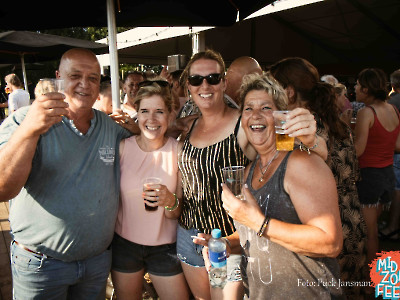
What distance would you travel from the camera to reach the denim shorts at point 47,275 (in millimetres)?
2023

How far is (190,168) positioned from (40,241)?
1.13 meters

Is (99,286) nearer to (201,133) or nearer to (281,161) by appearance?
(201,133)

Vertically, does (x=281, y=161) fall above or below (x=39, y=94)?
below

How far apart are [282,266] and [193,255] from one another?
875mm

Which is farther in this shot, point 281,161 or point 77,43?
point 77,43

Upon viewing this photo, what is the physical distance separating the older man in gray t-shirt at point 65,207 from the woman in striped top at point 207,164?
1.92 feet

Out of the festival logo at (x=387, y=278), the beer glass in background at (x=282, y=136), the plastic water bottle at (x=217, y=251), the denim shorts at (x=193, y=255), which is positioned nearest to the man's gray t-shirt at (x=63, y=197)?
the denim shorts at (x=193, y=255)

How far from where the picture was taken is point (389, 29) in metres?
9.05

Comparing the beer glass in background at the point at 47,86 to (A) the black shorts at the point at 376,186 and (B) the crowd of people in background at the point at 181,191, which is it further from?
(A) the black shorts at the point at 376,186

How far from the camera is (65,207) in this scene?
2.01 m

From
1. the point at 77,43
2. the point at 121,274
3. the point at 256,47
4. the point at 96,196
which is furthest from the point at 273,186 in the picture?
the point at 256,47

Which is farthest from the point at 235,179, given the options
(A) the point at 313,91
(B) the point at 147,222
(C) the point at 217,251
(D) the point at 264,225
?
(A) the point at 313,91

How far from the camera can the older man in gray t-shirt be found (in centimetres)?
199

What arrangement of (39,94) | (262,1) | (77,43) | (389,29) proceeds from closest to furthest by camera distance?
(39,94) < (262,1) < (77,43) < (389,29)
